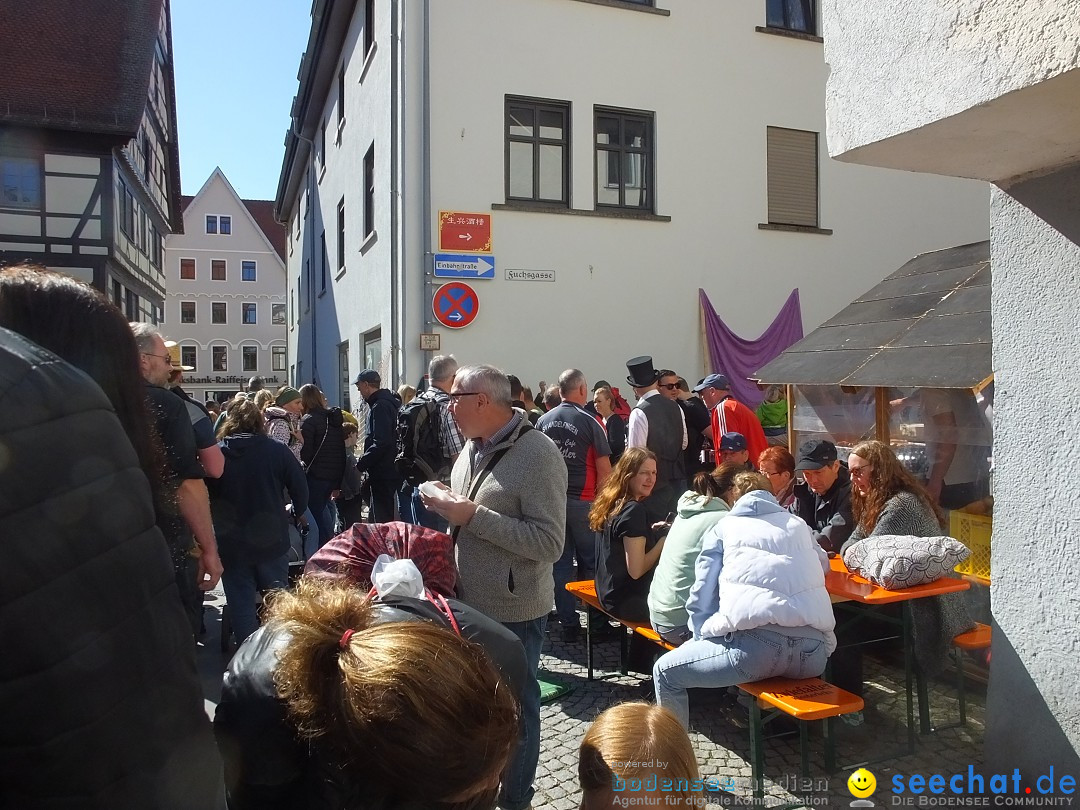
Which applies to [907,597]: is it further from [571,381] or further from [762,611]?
[571,381]

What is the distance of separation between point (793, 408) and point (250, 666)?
18.9ft

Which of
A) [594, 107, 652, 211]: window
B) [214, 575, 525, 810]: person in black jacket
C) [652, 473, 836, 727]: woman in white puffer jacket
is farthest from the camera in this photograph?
[594, 107, 652, 211]: window

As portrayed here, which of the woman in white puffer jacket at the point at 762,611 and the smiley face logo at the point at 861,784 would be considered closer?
the woman in white puffer jacket at the point at 762,611

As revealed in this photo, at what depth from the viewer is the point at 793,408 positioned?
662cm

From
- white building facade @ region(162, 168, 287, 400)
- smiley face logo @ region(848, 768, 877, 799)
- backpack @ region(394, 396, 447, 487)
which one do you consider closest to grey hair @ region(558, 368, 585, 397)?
backpack @ region(394, 396, 447, 487)

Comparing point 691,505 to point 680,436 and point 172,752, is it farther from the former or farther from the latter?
point 172,752

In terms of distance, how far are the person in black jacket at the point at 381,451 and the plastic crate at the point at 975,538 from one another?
4.36 m

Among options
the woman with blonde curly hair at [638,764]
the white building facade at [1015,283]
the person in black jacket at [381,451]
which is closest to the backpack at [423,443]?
the person in black jacket at [381,451]

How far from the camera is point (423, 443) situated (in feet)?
19.7

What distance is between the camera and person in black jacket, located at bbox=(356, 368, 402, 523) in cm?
703

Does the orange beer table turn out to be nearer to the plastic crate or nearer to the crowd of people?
the crowd of people

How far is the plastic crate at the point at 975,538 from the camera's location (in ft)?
15.6

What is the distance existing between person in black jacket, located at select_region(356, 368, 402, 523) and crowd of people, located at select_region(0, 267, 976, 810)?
6.52 ft

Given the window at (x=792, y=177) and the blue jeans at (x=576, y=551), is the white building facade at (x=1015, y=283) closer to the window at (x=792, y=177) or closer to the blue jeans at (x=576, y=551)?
the blue jeans at (x=576, y=551)
